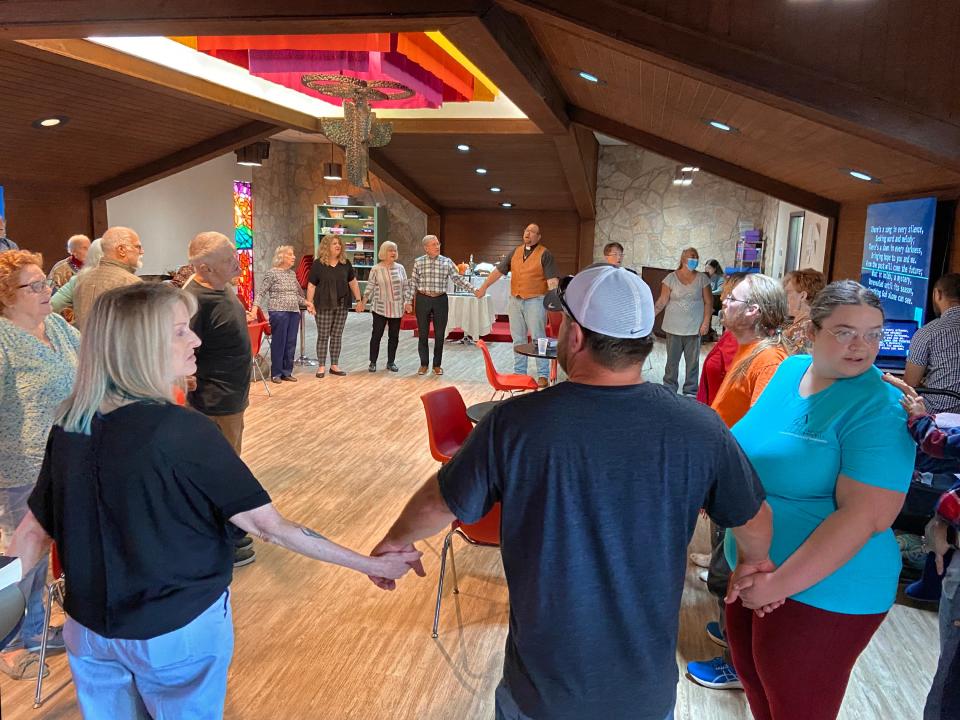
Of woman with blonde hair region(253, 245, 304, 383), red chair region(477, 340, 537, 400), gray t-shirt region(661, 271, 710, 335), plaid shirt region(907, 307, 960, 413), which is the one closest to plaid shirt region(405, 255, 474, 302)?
woman with blonde hair region(253, 245, 304, 383)

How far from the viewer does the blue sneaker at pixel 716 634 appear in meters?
3.01

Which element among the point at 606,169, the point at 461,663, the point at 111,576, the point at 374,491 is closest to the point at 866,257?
the point at 374,491

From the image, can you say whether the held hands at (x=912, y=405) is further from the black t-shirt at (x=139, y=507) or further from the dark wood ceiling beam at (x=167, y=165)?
the dark wood ceiling beam at (x=167, y=165)

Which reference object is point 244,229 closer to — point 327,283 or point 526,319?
point 327,283

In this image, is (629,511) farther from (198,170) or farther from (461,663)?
(198,170)

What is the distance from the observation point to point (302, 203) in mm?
15414

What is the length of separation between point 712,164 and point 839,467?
22.4 ft

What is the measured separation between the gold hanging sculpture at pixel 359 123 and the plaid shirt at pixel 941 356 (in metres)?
5.05

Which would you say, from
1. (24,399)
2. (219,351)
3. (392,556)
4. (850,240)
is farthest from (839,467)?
(850,240)

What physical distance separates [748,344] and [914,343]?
7.21 feet

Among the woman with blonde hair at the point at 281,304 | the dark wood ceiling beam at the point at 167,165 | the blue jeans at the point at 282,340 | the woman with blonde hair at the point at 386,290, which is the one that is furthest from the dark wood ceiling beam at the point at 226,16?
the dark wood ceiling beam at the point at 167,165

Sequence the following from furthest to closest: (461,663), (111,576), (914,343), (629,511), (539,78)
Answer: (539,78)
(914,343)
(461,663)
(111,576)
(629,511)

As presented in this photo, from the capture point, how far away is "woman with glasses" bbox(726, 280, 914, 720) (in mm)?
1594

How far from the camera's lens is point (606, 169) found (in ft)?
46.0
